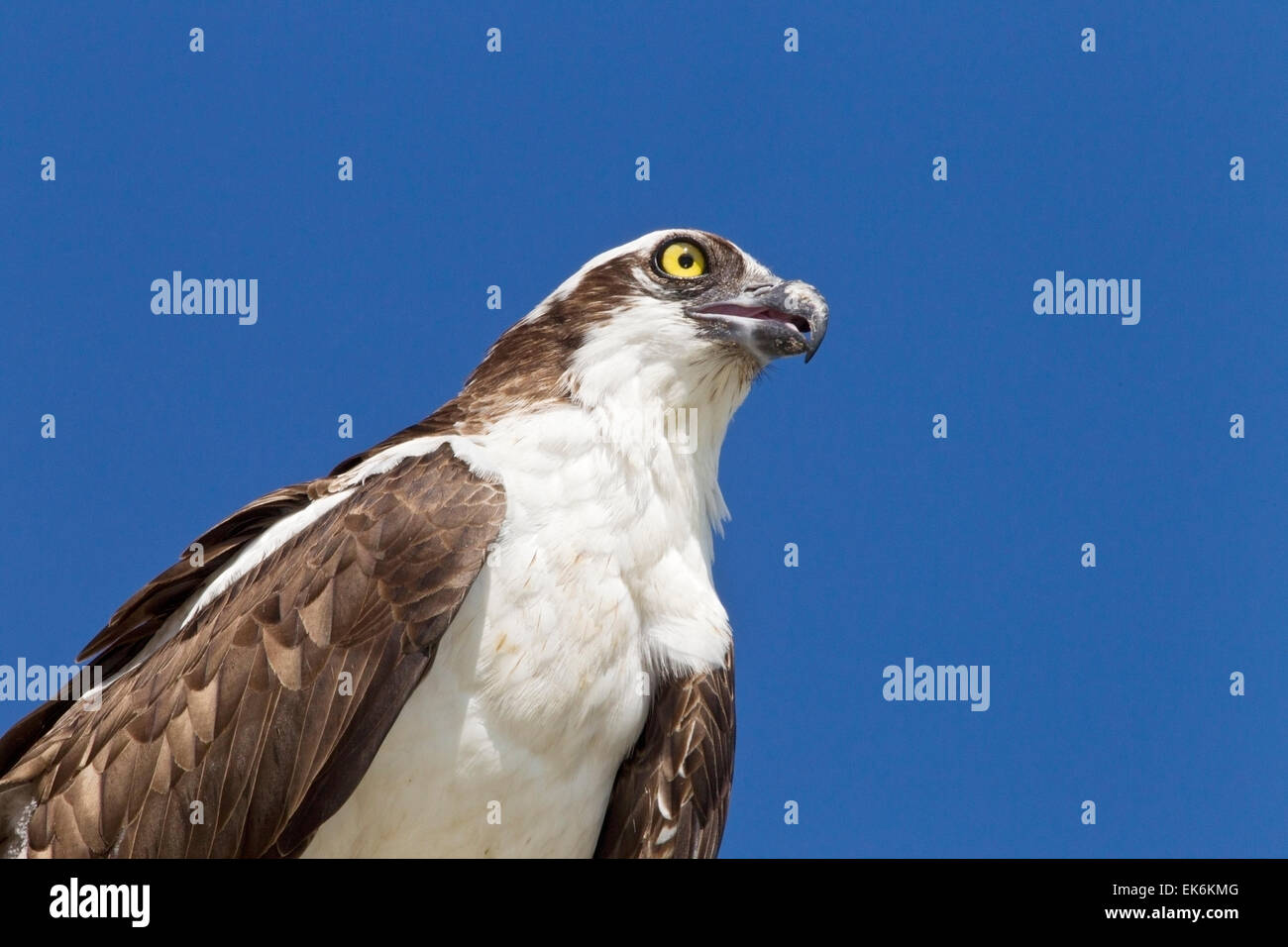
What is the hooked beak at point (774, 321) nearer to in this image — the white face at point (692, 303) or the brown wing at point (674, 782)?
the white face at point (692, 303)

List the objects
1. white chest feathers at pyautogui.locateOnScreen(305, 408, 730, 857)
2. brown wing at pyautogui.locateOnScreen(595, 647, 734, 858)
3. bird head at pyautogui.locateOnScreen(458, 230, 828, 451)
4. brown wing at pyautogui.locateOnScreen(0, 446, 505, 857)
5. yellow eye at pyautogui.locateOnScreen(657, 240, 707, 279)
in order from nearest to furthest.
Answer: brown wing at pyautogui.locateOnScreen(0, 446, 505, 857) → white chest feathers at pyautogui.locateOnScreen(305, 408, 730, 857) → brown wing at pyautogui.locateOnScreen(595, 647, 734, 858) → bird head at pyautogui.locateOnScreen(458, 230, 828, 451) → yellow eye at pyautogui.locateOnScreen(657, 240, 707, 279)

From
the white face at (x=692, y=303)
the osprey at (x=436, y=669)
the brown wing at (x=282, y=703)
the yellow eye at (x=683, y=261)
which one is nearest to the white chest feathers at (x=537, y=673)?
the osprey at (x=436, y=669)

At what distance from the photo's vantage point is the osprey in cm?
827

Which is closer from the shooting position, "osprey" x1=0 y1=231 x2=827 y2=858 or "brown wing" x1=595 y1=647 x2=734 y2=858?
"osprey" x1=0 y1=231 x2=827 y2=858

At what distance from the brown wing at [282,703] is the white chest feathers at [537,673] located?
8.0 inches

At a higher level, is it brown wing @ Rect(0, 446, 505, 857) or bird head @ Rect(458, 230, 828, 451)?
bird head @ Rect(458, 230, 828, 451)

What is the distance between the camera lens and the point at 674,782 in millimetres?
8891

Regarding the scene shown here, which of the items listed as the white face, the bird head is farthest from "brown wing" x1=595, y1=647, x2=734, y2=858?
the white face

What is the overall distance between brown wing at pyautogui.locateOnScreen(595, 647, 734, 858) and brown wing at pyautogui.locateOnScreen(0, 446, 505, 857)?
1262 millimetres

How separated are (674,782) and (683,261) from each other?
287 centimetres

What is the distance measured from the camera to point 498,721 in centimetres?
848

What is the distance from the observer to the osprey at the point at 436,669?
27.1ft

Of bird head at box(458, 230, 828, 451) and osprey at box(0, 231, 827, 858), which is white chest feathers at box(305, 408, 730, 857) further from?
bird head at box(458, 230, 828, 451)

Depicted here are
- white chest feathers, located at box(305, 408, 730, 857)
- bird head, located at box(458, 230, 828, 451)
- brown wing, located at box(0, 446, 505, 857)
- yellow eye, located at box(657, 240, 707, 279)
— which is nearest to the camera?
brown wing, located at box(0, 446, 505, 857)
